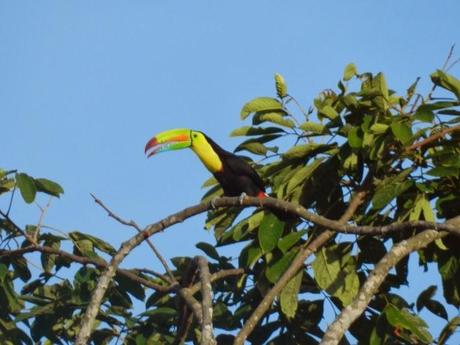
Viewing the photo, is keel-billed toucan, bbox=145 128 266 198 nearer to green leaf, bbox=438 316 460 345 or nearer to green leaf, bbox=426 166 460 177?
green leaf, bbox=426 166 460 177

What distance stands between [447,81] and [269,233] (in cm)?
139

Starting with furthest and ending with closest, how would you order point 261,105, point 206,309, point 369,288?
point 261,105 → point 369,288 → point 206,309

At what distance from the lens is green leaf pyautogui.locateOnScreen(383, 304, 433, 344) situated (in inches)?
222

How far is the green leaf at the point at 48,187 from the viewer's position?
22.5ft

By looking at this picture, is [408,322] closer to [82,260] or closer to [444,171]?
[444,171]

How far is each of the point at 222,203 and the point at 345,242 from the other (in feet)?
2.64

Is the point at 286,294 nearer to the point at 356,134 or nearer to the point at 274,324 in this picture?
the point at 274,324

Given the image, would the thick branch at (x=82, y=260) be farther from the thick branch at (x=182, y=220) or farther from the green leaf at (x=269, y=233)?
the green leaf at (x=269, y=233)

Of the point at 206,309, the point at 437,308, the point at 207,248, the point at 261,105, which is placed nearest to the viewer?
the point at 206,309

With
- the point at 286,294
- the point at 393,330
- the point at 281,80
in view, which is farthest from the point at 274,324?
the point at 281,80

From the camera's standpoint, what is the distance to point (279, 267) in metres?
6.25

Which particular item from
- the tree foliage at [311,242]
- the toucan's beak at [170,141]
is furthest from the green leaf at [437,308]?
the toucan's beak at [170,141]

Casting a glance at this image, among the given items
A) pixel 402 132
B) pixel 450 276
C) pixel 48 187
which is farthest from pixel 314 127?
pixel 48 187

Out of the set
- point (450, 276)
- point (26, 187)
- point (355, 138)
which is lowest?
point (450, 276)
